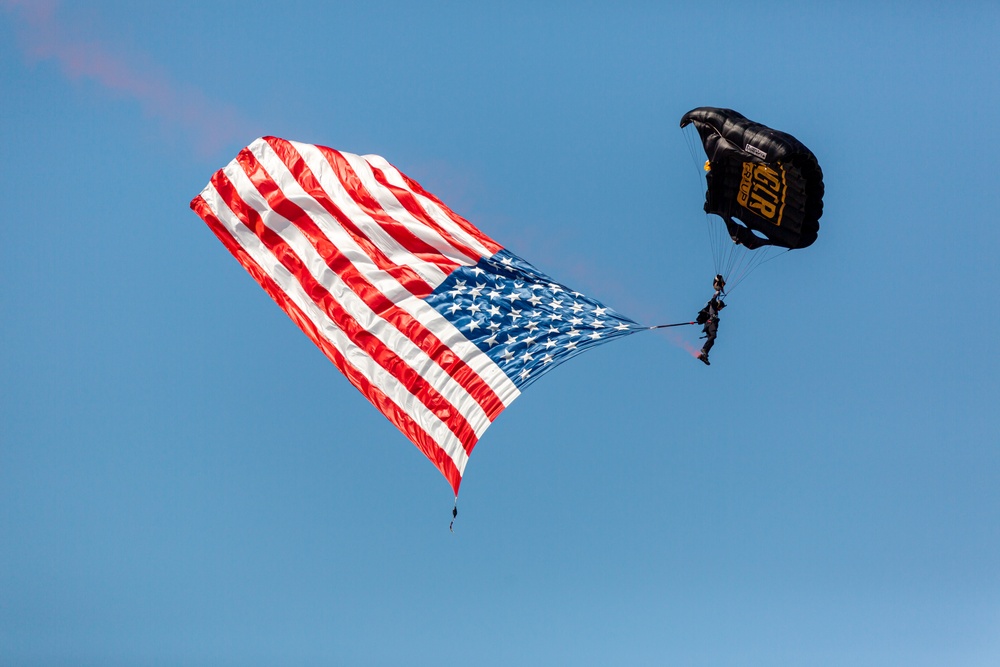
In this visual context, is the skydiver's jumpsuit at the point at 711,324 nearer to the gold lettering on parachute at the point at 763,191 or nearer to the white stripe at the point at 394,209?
the gold lettering on parachute at the point at 763,191

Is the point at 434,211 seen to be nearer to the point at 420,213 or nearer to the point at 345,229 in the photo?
the point at 420,213

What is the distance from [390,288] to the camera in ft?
64.5

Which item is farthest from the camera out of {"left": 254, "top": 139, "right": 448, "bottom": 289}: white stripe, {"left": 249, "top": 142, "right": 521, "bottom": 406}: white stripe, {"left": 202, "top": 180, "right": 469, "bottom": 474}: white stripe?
{"left": 254, "top": 139, "right": 448, "bottom": 289}: white stripe

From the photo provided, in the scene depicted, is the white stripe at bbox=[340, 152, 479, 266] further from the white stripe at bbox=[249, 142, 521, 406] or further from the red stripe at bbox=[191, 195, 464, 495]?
the red stripe at bbox=[191, 195, 464, 495]

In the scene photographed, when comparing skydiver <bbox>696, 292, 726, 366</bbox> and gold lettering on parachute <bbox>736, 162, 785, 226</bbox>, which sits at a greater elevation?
gold lettering on parachute <bbox>736, 162, 785, 226</bbox>

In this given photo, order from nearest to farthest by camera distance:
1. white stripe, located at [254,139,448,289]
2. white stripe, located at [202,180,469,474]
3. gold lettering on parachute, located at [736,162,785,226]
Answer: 1. white stripe, located at [202,180,469,474]
2. white stripe, located at [254,139,448,289]
3. gold lettering on parachute, located at [736,162,785,226]

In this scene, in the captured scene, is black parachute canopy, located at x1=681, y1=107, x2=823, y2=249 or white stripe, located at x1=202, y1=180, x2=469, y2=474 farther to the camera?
black parachute canopy, located at x1=681, y1=107, x2=823, y2=249

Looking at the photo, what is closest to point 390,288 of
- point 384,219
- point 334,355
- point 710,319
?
point 384,219

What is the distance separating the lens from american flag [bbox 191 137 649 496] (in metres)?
19.5

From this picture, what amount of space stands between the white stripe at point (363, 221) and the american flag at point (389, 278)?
2 centimetres

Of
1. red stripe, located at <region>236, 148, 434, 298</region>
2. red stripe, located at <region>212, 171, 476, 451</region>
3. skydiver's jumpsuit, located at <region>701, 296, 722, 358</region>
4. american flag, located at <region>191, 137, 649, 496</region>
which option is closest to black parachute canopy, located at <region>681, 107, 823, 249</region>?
skydiver's jumpsuit, located at <region>701, 296, 722, 358</region>

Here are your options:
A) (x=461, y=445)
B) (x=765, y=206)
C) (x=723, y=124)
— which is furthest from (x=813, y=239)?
(x=461, y=445)

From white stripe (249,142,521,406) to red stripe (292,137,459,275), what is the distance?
0.94 feet

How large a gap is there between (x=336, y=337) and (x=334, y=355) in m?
0.32
